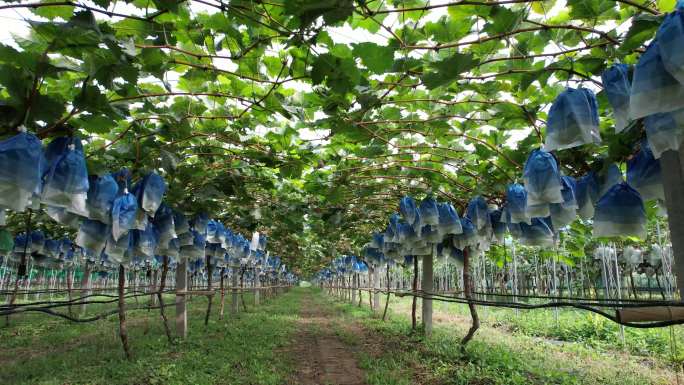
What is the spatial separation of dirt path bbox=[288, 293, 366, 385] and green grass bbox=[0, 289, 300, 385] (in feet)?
1.18

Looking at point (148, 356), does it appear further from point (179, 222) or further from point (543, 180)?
point (543, 180)

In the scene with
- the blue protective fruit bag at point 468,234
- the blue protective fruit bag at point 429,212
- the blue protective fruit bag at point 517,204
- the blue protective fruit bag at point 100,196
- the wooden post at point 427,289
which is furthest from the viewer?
the wooden post at point 427,289

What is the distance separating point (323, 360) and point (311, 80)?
659 centimetres

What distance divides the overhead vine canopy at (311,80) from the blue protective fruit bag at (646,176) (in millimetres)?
336

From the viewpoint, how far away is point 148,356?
750cm

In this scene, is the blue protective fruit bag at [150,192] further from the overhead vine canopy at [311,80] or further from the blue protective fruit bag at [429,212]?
the blue protective fruit bag at [429,212]

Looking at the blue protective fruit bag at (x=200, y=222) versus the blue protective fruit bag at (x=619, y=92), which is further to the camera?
the blue protective fruit bag at (x=200, y=222)

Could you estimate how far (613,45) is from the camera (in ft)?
8.29

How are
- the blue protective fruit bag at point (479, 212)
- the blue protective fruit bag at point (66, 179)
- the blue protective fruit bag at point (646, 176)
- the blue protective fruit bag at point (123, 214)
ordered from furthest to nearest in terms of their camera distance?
the blue protective fruit bag at point (479, 212), the blue protective fruit bag at point (123, 214), the blue protective fruit bag at point (646, 176), the blue protective fruit bag at point (66, 179)

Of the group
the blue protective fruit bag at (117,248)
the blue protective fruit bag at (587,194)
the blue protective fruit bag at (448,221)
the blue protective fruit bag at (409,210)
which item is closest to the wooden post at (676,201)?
the blue protective fruit bag at (587,194)

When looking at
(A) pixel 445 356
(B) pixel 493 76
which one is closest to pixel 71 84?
(B) pixel 493 76

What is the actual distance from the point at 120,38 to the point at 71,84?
3.77ft

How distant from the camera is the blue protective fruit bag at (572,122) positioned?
2359 mm

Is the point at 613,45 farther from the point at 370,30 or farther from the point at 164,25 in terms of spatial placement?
the point at 164,25
